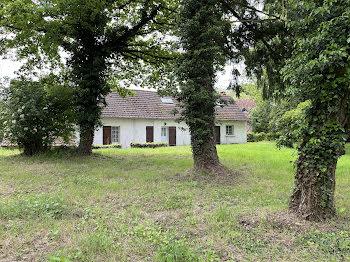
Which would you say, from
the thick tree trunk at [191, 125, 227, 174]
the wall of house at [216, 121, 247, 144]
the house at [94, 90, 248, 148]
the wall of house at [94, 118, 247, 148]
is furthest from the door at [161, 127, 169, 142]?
the thick tree trunk at [191, 125, 227, 174]

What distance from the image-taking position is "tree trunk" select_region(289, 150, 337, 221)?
3758 millimetres

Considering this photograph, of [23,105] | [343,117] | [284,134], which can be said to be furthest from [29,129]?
[343,117]

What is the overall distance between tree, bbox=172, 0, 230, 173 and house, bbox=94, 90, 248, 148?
1083 cm

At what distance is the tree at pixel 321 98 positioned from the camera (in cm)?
344

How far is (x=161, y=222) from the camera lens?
3758 mm

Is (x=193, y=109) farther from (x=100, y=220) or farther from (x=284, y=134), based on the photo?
(x=100, y=220)

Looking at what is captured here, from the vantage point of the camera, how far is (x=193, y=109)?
725 centimetres

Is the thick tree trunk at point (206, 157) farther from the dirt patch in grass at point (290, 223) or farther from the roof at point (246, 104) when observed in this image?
the roof at point (246, 104)

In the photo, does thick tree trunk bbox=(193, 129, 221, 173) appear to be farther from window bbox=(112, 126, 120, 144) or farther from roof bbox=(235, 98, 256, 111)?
roof bbox=(235, 98, 256, 111)

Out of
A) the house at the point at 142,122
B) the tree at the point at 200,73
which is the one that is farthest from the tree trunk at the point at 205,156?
the house at the point at 142,122

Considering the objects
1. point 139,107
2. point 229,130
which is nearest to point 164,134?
point 139,107

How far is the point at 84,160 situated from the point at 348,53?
9.13 meters

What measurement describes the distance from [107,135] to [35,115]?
387 inches

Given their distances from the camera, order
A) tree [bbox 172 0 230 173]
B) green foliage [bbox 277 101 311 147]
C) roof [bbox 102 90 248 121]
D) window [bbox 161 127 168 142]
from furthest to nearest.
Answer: window [bbox 161 127 168 142], roof [bbox 102 90 248 121], tree [bbox 172 0 230 173], green foliage [bbox 277 101 311 147]
